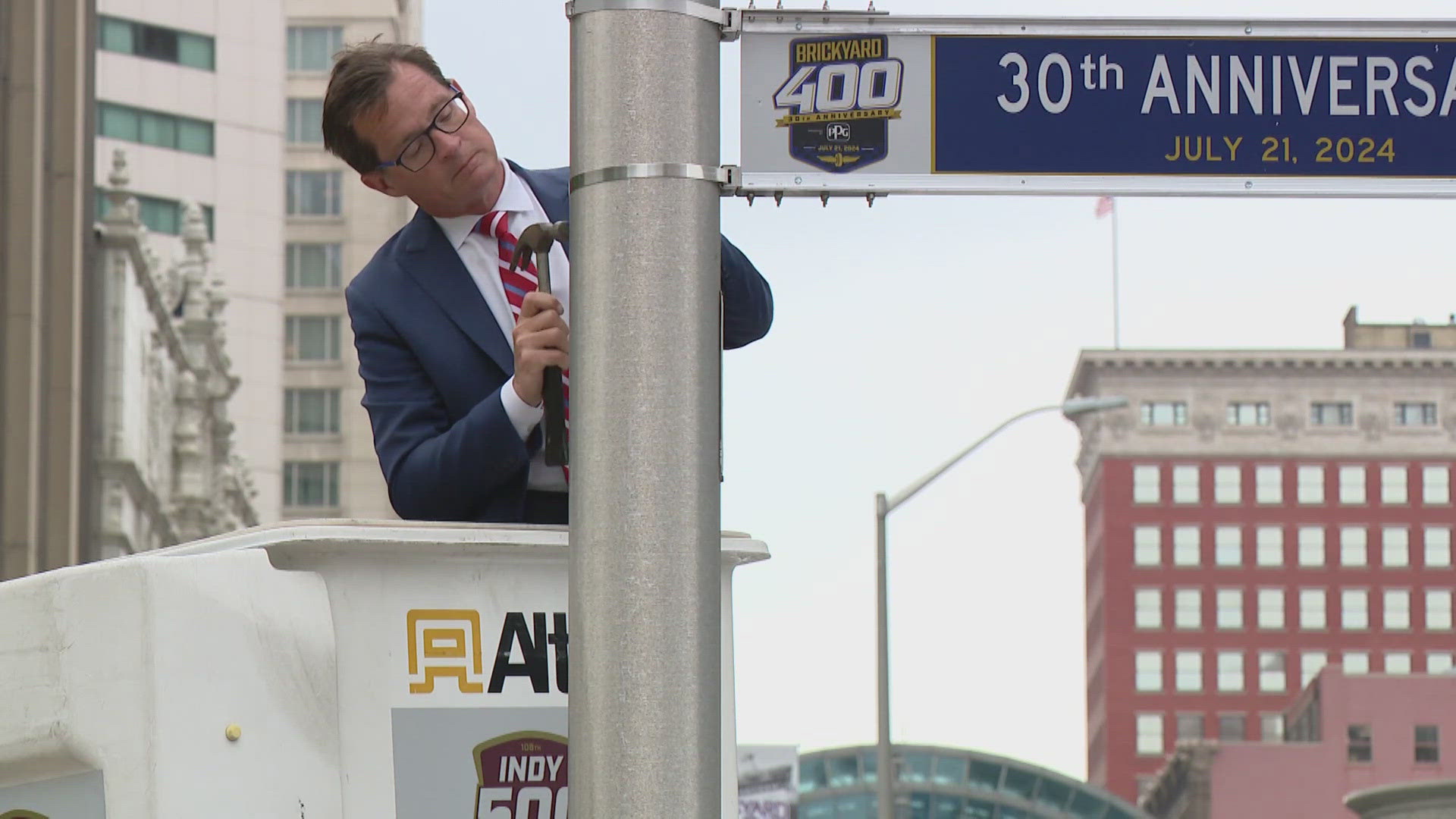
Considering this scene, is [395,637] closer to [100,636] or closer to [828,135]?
[100,636]

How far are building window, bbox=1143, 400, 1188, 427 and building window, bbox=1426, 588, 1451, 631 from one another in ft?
53.2

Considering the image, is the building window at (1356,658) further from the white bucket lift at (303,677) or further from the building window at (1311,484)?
the white bucket lift at (303,677)

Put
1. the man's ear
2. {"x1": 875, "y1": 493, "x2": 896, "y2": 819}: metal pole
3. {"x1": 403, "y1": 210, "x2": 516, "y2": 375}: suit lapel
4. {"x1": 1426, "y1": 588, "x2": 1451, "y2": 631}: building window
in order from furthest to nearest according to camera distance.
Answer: {"x1": 1426, "y1": 588, "x2": 1451, "y2": 631}: building window < {"x1": 875, "y1": 493, "x2": 896, "y2": 819}: metal pole < the man's ear < {"x1": 403, "y1": 210, "x2": 516, "y2": 375}: suit lapel

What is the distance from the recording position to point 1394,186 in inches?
145

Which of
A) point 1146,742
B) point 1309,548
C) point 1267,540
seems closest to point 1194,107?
point 1146,742

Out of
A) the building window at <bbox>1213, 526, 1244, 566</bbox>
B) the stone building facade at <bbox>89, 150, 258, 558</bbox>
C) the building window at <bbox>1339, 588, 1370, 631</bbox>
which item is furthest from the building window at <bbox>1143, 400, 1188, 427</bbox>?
the stone building facade at <bbox>89, 150, 258, 558</bbox>

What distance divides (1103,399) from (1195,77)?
26779mm

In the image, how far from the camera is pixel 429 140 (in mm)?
4043

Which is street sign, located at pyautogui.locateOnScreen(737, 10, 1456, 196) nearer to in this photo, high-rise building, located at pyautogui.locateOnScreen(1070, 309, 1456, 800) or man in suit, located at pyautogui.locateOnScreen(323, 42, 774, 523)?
man in suit, located at pyautogui.locateOnScreen(323, 42, 774, 523)

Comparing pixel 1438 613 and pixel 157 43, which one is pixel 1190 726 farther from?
pixel 157 43

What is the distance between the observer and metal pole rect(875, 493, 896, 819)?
24984mm

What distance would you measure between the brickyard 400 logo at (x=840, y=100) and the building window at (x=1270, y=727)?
139m

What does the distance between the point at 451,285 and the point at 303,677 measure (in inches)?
37.3

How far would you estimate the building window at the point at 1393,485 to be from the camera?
14075 centimetres
